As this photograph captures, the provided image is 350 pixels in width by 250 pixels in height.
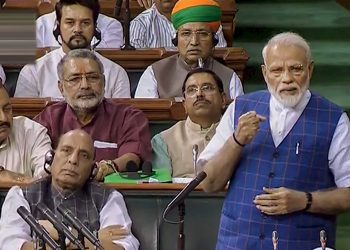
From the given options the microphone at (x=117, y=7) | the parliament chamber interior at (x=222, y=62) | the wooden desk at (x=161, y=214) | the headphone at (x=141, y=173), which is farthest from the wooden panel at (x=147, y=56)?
the wooden desk at (x=161, y=214)

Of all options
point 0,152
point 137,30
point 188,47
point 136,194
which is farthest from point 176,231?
point 137,30

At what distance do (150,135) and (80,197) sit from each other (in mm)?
1091

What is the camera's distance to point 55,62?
16.3ft

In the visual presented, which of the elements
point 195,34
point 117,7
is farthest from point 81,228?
Answer: point 117,7


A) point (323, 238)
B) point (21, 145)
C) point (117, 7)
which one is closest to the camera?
point (323, 238)

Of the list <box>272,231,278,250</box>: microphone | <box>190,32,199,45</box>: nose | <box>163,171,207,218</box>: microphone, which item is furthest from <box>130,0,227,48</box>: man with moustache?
<box>163,171,207,218</box>: microphone

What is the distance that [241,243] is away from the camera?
2.89m

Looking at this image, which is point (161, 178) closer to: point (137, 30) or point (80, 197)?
point (80, 197)

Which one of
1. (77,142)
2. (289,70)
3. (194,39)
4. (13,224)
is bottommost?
(13,224)

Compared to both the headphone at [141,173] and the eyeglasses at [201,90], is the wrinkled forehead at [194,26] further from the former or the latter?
the headphone at [141,173]

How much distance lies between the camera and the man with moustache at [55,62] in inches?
190

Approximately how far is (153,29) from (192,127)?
1902 mm

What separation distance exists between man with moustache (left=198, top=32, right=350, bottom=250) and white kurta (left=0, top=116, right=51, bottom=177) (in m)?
1.23

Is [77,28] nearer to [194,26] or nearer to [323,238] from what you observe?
[194,26]
